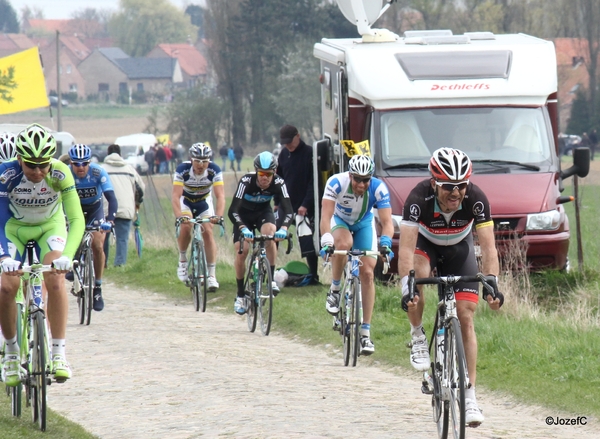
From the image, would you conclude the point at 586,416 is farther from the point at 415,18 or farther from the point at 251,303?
the point at 415,18

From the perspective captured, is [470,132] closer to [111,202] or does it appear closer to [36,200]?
[111,202]

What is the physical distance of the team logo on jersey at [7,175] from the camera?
8.10m

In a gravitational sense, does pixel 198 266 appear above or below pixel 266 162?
below

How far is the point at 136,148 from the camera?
Answer: 6612cm

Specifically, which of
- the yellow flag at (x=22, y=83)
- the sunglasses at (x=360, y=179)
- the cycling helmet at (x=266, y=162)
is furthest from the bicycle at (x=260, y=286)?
the yellow flag at (x=22, y=83)

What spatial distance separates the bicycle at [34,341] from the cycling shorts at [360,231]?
3616mm

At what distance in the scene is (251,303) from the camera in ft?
42.1

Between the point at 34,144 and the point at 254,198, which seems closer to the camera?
the point at 34,144

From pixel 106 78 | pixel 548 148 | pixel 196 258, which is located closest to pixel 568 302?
pixel 548 148

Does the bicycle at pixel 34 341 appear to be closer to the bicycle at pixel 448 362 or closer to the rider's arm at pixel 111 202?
the bicycle at pixel 448 362

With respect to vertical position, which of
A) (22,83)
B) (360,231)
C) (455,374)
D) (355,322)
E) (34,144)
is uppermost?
(22,83)

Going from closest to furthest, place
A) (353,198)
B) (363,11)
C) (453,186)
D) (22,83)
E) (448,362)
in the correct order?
(448,362) → (453,186) → (353,198) → (363,11) → (22,83)

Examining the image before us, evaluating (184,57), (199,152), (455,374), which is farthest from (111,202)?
(184,57)

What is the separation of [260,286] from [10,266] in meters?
5.15
